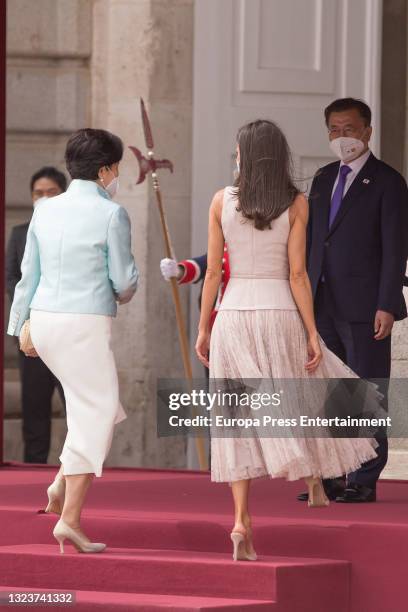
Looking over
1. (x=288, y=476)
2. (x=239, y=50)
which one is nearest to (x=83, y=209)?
(x=288, y=476)

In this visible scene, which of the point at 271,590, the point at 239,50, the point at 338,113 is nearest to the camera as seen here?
the point at 271,590

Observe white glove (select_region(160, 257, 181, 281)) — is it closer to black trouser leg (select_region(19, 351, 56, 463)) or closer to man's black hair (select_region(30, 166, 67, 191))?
man's black hair (select_region(30, 166, 67, 191))

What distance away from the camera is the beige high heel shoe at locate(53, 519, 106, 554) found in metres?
6.52

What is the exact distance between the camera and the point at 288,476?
6492mm

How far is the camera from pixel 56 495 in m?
6.96

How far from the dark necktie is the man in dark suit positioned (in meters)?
3.16

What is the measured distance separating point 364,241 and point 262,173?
115 cm

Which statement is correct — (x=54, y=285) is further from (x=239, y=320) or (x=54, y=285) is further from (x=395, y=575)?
(x=395, y=575)

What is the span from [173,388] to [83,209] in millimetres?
3760

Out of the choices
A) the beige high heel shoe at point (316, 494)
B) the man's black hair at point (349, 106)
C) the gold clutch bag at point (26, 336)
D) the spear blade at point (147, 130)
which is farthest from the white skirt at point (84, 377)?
the spear blade at point (147, 130)

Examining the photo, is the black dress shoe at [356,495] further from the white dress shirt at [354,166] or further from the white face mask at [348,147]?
the white face mask at [348,147]

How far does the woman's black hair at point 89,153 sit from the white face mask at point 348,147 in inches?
49.9

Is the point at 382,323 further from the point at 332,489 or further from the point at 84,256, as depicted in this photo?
the point at 84,256

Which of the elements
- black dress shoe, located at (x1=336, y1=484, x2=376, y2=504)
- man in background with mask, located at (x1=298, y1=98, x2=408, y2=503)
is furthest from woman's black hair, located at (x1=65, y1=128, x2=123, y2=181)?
black dress shoe, located at (x1=336, y1=484, x2=376, y2=504)
